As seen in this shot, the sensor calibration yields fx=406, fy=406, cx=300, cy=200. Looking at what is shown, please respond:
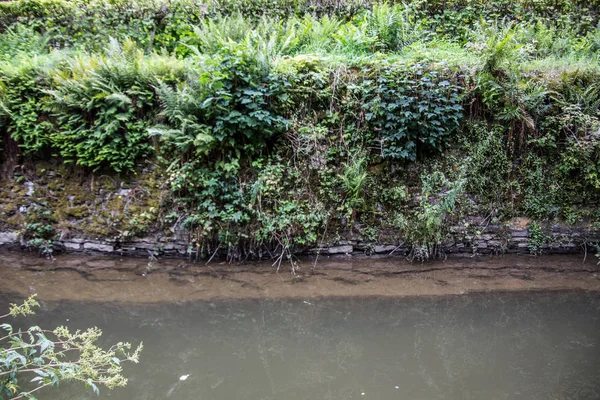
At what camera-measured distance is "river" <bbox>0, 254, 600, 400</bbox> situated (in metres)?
4.03

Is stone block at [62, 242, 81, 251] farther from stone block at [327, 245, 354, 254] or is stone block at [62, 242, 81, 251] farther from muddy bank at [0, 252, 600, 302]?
stone block at [327, 245, 354, 254]

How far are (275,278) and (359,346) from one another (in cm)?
203

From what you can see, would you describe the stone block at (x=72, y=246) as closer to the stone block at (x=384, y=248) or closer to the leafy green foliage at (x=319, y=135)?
the leafy green foliage at (x=319, y=135)

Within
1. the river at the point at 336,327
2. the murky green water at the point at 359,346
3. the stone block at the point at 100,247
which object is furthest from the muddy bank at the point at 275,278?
the murky green water at the point at 359,346

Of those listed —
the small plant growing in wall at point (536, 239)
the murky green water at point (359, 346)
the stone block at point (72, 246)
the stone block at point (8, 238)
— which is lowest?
the murky green water at point (359, 346)

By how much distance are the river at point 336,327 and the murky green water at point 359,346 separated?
0.01 metres

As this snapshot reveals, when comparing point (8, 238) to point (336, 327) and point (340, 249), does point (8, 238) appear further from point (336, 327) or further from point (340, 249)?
point (336, 327)

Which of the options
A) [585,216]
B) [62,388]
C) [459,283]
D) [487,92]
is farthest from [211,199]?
[585,216]

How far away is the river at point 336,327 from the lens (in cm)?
403

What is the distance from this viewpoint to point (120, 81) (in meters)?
6.89

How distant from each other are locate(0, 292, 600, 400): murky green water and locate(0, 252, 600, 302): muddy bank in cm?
27

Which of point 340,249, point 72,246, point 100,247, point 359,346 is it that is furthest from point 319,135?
point 72,246

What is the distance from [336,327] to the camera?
5062 millimetres

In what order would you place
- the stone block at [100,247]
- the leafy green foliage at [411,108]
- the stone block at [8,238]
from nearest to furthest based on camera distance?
the leafy green foliage at [411,108]
the stone block at [100,247]
the stone block at [8,238]
